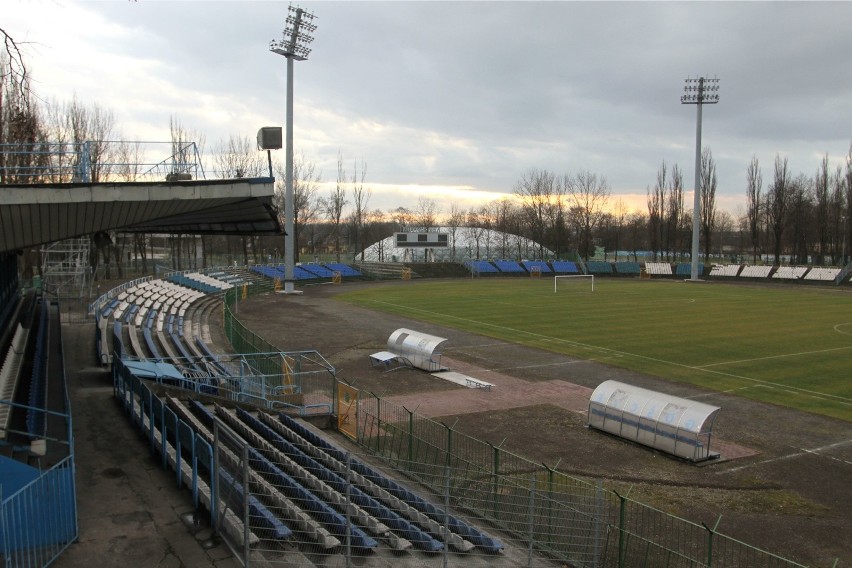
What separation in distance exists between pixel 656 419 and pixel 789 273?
2705 inches

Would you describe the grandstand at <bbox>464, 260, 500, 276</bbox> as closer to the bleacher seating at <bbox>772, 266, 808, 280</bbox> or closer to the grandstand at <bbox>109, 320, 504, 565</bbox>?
the bleacher seating at <bbox>772, 266, 808, 280</bbox>

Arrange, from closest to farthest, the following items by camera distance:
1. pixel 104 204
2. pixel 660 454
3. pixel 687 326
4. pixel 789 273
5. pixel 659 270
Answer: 1. pixel 104 204
2. pixel 660 454
3. pixel 687 326
4. pixel 789 273
5. pixel 659 270

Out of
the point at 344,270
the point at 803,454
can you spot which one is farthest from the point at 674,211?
the point at 803,454

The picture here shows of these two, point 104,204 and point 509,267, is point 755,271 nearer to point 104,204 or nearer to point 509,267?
point 509,267

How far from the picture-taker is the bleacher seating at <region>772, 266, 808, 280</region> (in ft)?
241

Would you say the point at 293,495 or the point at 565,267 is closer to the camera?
the point at 293,495

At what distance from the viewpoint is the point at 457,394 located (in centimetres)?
2175

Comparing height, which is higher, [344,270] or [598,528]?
[344,270]

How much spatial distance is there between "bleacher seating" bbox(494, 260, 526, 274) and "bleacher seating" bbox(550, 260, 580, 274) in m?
4.85

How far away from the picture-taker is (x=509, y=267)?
290 ft

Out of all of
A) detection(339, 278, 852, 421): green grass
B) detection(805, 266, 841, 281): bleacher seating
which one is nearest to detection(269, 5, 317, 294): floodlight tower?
detection(339, 278, 852, 421): green grass

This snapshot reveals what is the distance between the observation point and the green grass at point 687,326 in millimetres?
24375

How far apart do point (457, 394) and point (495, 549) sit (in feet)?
38.3

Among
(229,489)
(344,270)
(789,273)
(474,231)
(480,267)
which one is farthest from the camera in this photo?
(474,231)
